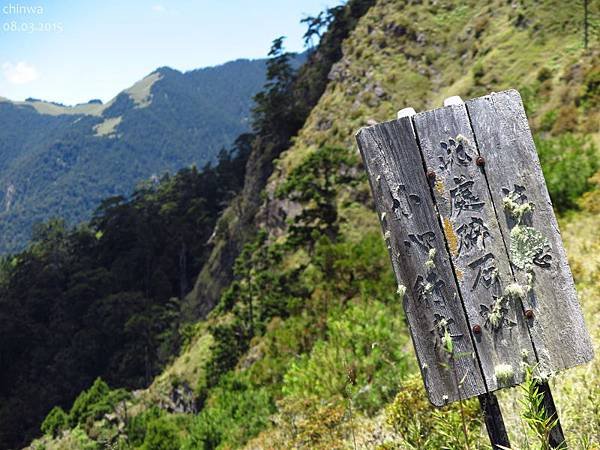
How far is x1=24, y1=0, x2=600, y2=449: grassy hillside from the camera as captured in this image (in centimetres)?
374

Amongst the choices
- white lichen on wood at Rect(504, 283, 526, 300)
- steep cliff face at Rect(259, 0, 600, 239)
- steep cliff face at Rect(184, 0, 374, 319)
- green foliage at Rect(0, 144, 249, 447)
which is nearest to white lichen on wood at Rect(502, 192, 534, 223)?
white lichen on wood at Rect(504, 283, 526, 300)

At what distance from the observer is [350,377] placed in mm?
1702

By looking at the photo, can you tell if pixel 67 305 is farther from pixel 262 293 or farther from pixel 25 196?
pixel 25 196

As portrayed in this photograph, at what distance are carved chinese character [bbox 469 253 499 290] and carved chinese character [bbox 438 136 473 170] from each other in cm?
35

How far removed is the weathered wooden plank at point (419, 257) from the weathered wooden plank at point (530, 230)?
236mm

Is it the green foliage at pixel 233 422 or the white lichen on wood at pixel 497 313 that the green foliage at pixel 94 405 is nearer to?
the green foliage at pixel 233 422

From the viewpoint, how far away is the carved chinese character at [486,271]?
5.44 ft

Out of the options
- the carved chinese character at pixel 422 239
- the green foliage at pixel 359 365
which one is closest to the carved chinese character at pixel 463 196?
the carved chinese character at pixel 422 239

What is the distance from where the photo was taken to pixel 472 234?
1688 mm

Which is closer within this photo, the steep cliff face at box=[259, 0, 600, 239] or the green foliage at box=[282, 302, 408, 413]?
the green foliage at box=[282, 302, 408, 413]

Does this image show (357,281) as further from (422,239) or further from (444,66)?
(444,66)

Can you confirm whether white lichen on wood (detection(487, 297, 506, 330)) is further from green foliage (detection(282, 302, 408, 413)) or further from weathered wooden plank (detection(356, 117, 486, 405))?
green foliage (detection(282, 302, 408, 413))

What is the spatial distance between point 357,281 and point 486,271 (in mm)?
9846

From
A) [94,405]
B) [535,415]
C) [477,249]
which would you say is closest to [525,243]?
[477,249]
